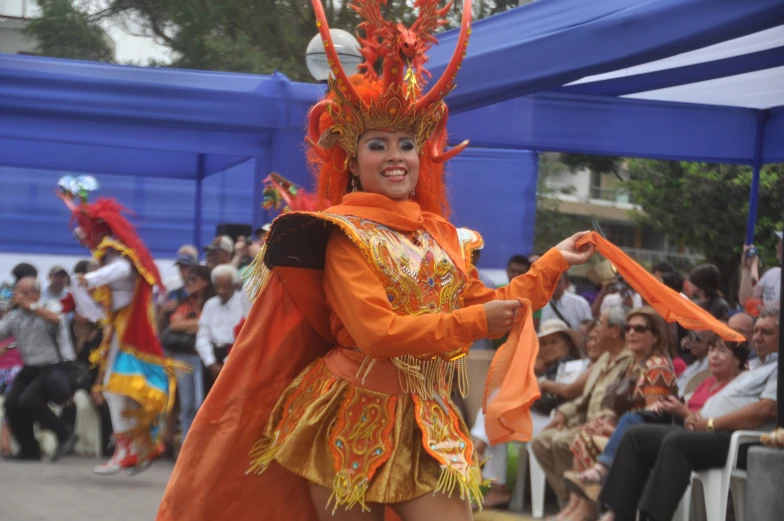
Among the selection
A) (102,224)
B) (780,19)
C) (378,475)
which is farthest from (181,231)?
(378,475)

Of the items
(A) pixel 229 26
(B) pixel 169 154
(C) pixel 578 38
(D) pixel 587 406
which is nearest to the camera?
(C) pixel 578 38

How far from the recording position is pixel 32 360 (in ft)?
31.3

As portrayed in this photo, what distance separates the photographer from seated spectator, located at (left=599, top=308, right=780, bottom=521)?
18.2ft

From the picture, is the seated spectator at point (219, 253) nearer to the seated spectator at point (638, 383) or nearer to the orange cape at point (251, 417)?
the seated spectator at point (638, 383)

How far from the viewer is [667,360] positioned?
6168 mm

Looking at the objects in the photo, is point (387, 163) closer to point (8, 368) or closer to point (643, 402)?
point (643, 402)

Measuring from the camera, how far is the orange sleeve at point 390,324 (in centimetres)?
307

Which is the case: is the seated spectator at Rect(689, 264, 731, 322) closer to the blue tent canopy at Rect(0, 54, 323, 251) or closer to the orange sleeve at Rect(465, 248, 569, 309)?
the blue tent canopy at Rect(0, 54, 323, 251)

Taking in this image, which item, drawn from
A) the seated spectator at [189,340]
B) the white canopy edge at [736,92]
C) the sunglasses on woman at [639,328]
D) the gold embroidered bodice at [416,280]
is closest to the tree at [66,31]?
the seated spectator at [189,340]

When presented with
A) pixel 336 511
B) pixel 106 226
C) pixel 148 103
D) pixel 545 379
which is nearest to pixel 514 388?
pixel 336 511

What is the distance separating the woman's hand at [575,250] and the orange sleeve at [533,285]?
0.7 inches

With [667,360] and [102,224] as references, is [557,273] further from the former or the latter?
[102,224]

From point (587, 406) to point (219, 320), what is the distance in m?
3.40

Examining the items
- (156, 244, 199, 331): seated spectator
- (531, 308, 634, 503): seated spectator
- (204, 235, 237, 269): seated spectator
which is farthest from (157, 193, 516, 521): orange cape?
(204, 235, 237, 269): seated spectator
